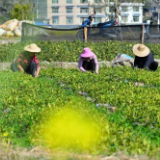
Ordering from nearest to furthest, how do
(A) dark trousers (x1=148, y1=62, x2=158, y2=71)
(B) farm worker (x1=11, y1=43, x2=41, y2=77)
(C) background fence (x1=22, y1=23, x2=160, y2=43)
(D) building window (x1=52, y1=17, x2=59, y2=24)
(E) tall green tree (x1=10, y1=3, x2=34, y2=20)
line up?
(B) farm worker (x1=11, y1=43, x2=41, y2=77) → (A) dark trousers (x1=148, y1=62, x2=158, y2=71) → (C) background fence (x1=22, y1=23, x2=160, y2=43) → (E) tall green tree (x1=10, y1=3, x2=34, y2=20) → (D) building window (x1=52, y1=17, x2=59, y2=24)

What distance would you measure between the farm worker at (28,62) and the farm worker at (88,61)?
1.09 m

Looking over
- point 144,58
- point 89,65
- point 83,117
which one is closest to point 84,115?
point 83,117

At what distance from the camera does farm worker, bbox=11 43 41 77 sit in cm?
981

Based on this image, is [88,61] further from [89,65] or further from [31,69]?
[31,69]

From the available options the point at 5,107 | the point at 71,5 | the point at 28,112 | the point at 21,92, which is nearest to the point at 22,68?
the point at 21,92

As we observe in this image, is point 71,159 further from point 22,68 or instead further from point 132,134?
point 22,68

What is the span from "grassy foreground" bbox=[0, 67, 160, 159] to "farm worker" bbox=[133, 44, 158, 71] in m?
2.62

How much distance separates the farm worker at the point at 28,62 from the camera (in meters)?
9.81

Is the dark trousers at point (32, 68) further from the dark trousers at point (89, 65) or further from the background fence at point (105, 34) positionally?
the background fence at point (105, 34)

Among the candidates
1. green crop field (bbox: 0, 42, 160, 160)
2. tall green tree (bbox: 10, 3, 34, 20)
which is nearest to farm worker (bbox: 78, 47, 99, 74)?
green crop field (bbox: 0, 42, 160, 160)

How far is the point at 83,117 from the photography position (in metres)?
4.76

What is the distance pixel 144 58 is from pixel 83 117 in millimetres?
6332

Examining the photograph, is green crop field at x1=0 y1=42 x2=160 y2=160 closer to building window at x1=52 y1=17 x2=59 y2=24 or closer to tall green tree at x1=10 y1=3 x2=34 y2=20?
tall green tree at x1=10 y1=3 x2=34 y2=20

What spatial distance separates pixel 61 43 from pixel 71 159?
1094cm
